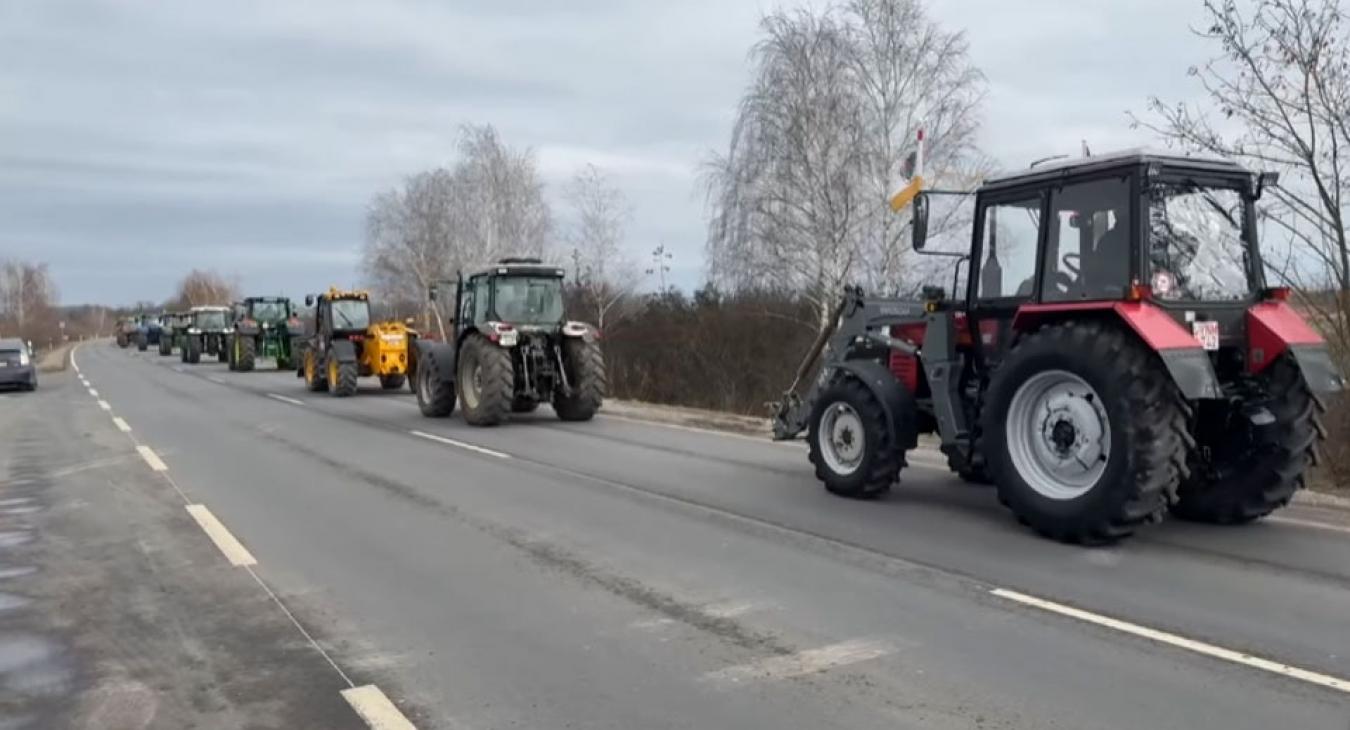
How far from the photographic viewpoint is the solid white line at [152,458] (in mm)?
12877

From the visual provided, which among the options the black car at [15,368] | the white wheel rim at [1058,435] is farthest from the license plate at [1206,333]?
the black car at [15,368]

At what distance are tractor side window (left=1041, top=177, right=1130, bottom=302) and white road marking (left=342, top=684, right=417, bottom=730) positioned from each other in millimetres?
5494

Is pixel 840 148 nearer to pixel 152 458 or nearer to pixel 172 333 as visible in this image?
pixel 152 458

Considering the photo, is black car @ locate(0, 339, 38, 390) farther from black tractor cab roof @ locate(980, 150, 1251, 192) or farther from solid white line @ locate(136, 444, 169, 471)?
black tractor cab roof @ locate(980, 150, 1251, 192)

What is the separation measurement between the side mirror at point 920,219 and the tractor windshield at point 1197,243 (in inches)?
63.8

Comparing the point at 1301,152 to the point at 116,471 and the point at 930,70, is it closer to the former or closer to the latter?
the point at 116,471

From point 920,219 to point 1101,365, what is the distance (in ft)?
6.06

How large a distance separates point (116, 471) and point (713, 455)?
22.0 feet

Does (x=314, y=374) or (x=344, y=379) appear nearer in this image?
(x=344, y=379)

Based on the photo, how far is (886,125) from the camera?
2741 centimetres

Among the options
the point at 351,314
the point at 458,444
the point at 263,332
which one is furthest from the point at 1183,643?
the point at 263,332

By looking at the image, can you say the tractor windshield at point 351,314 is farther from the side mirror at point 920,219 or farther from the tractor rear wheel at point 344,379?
the side mirror at point 920,219

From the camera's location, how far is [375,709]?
4781 millimetres

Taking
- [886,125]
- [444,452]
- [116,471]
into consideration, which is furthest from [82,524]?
[886,125]
